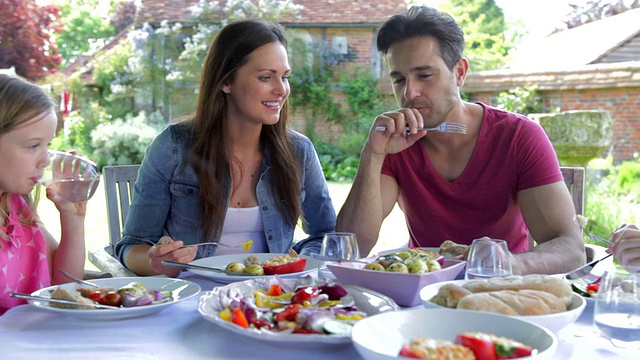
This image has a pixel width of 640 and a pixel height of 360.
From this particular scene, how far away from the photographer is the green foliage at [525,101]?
10.4 meters

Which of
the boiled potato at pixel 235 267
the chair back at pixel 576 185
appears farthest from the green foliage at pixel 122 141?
the boiled potato at pixel 235 267

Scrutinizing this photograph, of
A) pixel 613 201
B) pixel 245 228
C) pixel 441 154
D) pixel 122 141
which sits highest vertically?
pixel 441 154

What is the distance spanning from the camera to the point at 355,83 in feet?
42.8

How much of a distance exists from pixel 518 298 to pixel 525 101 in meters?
9.80

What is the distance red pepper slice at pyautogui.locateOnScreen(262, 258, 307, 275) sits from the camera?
1.65 m

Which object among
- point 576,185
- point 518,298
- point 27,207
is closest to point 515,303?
point 518,298

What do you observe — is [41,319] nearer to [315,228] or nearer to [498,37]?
[315,228]

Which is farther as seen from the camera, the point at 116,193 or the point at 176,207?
the point at 116,193

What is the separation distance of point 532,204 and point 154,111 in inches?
450

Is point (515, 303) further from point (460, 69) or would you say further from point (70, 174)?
point (460, 69)

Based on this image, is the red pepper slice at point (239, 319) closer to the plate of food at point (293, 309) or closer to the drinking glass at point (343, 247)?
the plate of food at point (293, 309)

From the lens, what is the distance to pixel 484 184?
2.32 meters

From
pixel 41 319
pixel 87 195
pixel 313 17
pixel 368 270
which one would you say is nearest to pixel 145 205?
pixel 87 195

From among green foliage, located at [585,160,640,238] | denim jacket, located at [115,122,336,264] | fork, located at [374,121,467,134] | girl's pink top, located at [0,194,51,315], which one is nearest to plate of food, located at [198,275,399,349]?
girl's pink top, located at [0,194,51,315]
